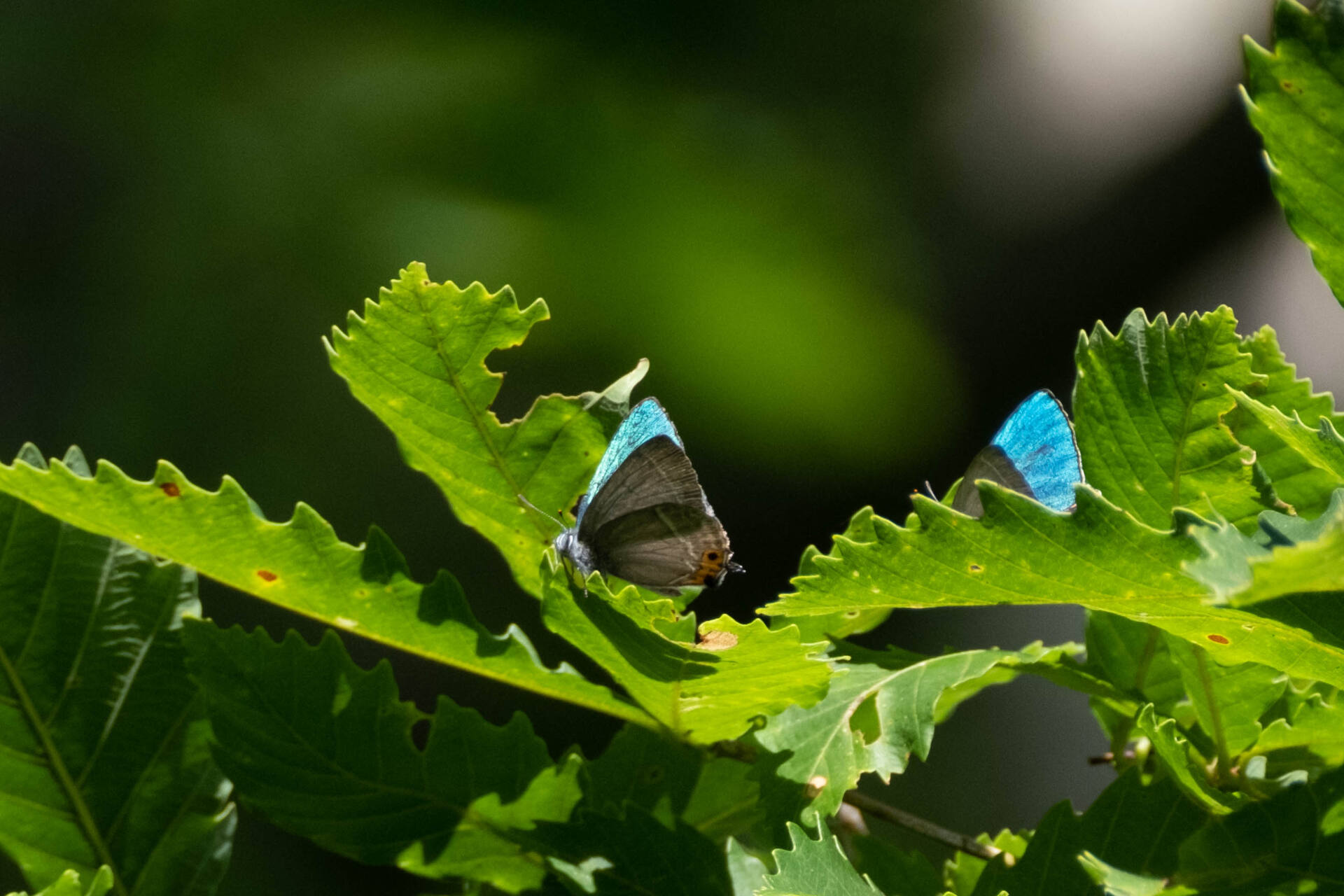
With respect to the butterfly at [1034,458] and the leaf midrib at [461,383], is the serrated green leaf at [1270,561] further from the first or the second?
the leaf midrib at [461,383]

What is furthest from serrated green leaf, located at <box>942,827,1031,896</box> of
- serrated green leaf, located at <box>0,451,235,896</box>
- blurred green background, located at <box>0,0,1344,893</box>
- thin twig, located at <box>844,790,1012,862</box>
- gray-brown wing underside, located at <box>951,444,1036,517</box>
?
blurred green background, located at <box>0,0,1344,893</box>

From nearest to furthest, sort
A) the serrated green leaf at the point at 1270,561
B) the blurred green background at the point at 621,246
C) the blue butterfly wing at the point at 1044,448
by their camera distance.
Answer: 1. the serrated green leaf at the point at 1270,561
2. the blue butterfly wing at the point at 1044,448
3. the blurred green background at the point at 621,246

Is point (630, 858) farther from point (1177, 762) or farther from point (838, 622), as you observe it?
point (1177, 762)

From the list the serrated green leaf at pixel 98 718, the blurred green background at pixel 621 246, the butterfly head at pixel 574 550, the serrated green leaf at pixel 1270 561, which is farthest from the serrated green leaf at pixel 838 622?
the blurred green background at pixel 621 246

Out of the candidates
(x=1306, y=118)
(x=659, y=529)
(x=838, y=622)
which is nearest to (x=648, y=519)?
(x=659, y=529)

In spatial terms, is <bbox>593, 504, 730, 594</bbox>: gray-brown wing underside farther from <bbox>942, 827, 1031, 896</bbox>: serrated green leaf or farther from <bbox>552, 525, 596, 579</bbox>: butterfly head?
<bbox>942, 827, 1031, 896</bbox>: serrated green leaf

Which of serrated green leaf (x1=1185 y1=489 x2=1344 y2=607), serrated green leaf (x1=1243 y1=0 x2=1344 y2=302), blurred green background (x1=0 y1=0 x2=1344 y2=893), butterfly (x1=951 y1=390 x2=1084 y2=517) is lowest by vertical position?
blurred green background (x1=0 y1=0 x2=1344 y2=893)
